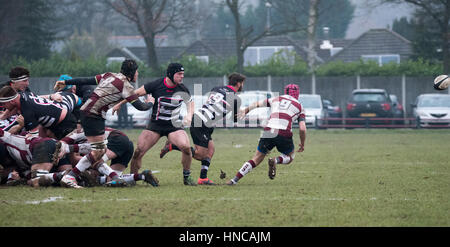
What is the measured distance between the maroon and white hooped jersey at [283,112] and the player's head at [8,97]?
421cm

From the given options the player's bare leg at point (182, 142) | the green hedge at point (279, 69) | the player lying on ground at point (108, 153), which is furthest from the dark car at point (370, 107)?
the player lying on ground at point (108, 153)

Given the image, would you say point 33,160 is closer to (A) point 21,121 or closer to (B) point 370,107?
(A) point 21,121

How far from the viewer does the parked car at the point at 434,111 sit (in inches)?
1138

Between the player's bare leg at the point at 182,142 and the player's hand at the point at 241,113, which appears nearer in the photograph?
the player's bare leg at the point at 182,142

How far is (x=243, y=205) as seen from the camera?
27.2 ft

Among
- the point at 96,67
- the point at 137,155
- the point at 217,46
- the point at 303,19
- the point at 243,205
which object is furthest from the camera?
the point at 303,19

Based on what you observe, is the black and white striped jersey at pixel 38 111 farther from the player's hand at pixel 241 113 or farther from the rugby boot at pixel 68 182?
A: the player's hand at pixel 241 113

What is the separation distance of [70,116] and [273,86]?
26246 millimetres

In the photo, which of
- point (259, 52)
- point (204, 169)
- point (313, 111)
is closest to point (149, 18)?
point (313, 111)

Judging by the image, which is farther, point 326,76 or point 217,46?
point 217,46

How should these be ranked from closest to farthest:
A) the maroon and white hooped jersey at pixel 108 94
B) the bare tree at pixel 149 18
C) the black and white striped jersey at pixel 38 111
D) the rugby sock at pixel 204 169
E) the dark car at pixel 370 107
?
the maroon and white hooped jersey at pixel 108 94
the black and white striped jersey at pixel 38 111
the rugby sock at pixel 204 169
the dark car at pixel 370 107
the bare tree at pixel 149 18

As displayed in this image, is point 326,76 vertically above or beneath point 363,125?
above
